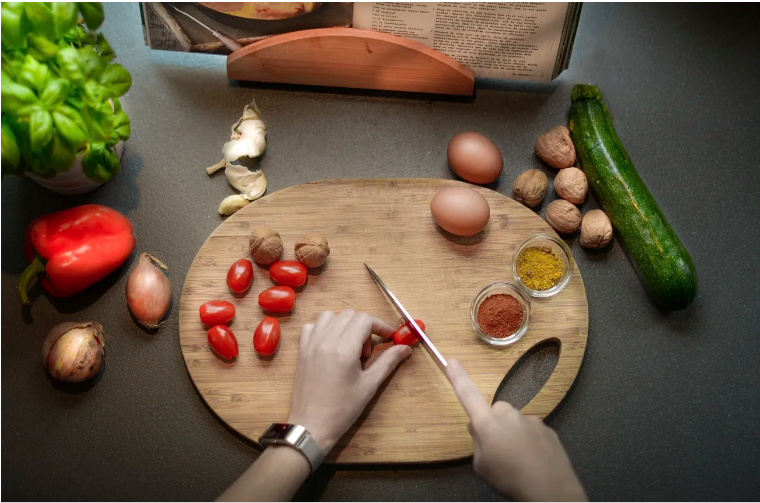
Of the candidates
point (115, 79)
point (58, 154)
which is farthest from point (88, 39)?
point (58, 154)

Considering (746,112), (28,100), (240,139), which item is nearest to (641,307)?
(746,112)

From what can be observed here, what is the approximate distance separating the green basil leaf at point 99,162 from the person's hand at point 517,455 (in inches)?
30.3

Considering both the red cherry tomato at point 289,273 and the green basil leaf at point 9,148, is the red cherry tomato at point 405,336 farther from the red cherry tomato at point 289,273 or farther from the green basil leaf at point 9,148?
the green basil leaf at point 9,148

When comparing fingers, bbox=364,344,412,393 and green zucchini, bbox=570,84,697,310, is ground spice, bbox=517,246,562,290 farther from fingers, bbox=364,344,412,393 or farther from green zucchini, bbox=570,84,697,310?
fingers, bbox=364,344,412,393

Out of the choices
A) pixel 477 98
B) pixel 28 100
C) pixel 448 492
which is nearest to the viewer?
pixel 28 100

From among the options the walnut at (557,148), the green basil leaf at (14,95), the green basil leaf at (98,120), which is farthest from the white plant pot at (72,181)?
the walnut at (557,148)

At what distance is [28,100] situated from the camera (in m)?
1.03

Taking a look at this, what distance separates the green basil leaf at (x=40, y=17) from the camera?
3.30ft

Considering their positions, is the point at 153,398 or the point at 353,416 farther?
the point at 153,398

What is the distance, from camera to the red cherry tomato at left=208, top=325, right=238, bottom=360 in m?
1.30

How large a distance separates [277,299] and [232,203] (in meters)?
0.27

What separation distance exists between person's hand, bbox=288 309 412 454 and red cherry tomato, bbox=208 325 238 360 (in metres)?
0.14

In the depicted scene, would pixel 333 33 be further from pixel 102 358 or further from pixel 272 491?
pixel 272 491

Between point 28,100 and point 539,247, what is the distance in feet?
3.31
